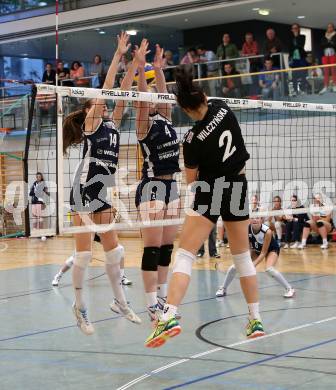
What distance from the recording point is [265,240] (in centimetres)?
1133

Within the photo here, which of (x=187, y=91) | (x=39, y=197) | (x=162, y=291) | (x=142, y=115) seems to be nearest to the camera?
(x=187, y=91)

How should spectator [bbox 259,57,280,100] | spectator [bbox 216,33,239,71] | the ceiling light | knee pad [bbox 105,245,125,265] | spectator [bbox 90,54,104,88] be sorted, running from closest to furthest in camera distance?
knee pad [bbox 105,245,125,265], spectator [bbox 259,57,280,100], spectator [bbox 216,33,239,71], spectator [bbox 90,54,104,88], the ceiling light

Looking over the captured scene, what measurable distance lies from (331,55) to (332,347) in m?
13.8

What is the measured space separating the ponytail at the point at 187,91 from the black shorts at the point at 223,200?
0.61 meters

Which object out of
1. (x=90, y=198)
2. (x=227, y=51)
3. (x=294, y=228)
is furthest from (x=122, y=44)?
(x=227, y=51)

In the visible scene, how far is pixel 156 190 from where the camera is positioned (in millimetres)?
7387

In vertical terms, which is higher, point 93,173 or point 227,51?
point 227,51

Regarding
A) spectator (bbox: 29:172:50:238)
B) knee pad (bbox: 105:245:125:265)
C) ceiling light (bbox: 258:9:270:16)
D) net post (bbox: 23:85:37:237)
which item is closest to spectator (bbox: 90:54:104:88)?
spectator (bbox: 29:172:50:238)

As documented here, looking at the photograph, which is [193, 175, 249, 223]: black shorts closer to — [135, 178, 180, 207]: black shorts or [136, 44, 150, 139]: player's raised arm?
[135, 178, 180, 207]: black shorts

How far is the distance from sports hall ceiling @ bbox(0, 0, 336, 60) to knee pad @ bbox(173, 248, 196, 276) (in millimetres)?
17655

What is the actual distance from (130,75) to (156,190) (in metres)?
1.19

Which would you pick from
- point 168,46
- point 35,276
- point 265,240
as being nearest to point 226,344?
point 265,240

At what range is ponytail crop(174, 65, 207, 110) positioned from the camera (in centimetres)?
585

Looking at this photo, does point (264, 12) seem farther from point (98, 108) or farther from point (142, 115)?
point (98, 108)
